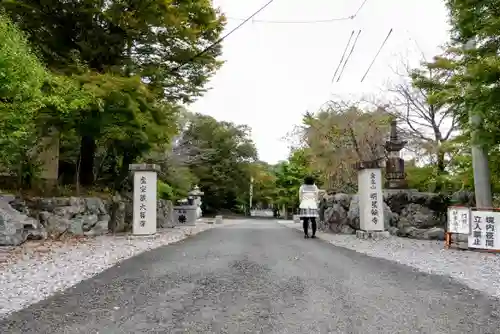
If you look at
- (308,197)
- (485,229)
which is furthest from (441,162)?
(308,197)

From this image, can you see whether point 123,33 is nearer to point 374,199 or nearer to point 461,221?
point 374,199

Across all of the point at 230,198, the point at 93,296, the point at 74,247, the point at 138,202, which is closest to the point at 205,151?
the point at 230,198

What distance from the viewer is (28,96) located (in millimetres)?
7730

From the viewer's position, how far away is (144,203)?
40.8ft

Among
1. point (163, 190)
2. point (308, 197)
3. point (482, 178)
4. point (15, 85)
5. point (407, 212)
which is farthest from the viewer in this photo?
point (163, 190)

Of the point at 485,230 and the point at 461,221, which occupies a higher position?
the point at 461,221

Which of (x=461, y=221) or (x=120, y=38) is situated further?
(x=120, y=38)

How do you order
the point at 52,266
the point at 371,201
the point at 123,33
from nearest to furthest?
the point at 52,266, the point at 371,201, the point at 123,33

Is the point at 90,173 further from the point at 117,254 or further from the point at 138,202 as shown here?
the point at 117,254

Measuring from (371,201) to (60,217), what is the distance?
29.0 feet

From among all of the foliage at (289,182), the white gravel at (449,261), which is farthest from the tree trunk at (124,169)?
the foliage at (289,182)

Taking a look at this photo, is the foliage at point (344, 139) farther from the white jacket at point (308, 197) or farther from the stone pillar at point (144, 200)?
the stone pillar at point (144, 200)

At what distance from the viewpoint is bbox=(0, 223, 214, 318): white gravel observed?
4.84m

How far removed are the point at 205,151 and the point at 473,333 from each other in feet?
95.7
